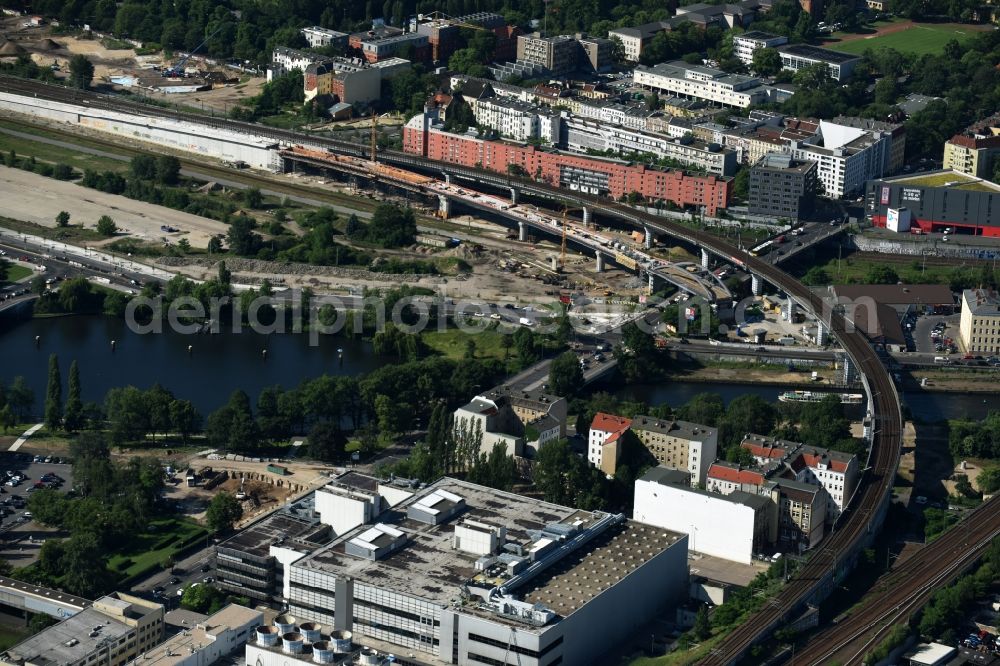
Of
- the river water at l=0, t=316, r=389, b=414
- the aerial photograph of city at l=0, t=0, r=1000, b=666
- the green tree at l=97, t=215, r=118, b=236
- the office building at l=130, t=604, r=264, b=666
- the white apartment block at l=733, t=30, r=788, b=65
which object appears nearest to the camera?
the office building at l=130, t=604, r=264, b=666

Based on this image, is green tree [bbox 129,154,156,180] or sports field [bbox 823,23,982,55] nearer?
green tree [bbox 129,154,156,180]

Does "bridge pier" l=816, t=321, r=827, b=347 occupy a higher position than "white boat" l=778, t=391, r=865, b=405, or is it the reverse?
"bridge pier" l=816, t=321, r=827, b=347

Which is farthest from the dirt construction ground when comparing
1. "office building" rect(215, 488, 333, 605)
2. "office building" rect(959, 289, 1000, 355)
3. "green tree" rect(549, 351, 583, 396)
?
"office building" rect(959, 289, 1000, 355)

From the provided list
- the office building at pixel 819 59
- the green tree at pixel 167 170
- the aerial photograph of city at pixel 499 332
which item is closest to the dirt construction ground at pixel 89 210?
the aerial photograph of city at pixel 499 332

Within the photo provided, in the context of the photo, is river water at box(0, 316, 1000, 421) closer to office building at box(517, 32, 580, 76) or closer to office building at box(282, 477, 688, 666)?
office building at box(282, 477, 688, 666)

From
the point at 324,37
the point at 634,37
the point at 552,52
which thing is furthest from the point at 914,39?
the point at 324,37

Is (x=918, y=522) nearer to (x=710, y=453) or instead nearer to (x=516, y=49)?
(x=710, y=453)
